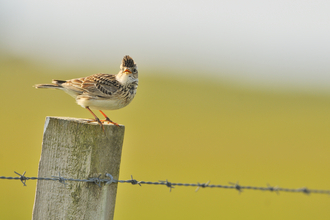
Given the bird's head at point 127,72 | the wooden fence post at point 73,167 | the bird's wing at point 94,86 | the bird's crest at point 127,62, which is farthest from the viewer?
the bird's crest at point 127,62

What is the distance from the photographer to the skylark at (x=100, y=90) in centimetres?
695

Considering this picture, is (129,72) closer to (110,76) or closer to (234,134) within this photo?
(110,76)

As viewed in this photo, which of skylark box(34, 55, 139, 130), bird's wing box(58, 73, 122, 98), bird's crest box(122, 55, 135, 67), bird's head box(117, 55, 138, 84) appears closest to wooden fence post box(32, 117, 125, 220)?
skylark box(34, 55, 139, 130)

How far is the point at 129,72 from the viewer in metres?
7.74

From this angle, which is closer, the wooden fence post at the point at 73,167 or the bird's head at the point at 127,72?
the wooden fence post at the point at 73,167

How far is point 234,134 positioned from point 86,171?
40075 millimetres

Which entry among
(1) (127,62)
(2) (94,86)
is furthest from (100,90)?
(1) (127,62)

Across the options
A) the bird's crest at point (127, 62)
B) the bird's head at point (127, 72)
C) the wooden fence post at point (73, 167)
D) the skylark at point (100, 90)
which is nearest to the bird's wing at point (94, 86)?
the skylark at point (100, 90)

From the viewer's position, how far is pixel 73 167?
13.7 ft

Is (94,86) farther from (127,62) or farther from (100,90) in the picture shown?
(127,62)

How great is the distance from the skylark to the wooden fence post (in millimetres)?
2506

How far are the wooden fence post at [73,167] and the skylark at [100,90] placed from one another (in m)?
2.51

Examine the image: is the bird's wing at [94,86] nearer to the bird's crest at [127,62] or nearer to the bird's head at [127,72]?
the bird's head at [127,72]

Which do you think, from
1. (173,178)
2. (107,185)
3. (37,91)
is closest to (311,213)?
(173,178)
